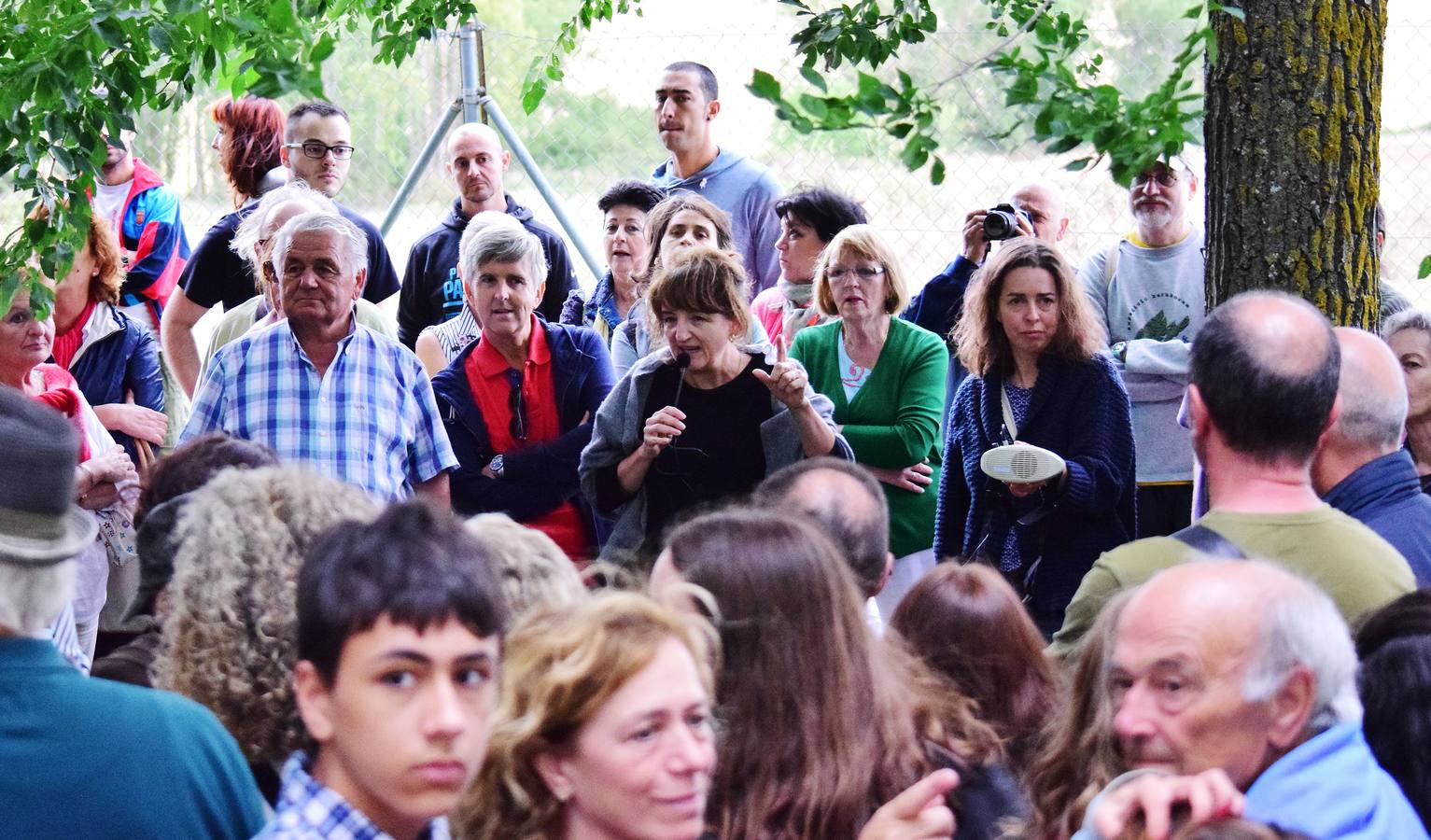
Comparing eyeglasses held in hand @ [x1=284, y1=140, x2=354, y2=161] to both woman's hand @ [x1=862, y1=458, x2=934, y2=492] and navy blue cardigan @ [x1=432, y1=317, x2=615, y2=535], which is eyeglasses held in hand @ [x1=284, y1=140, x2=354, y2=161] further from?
woman's hand @ [x1=862, y1=458, x2=934, y2=492]

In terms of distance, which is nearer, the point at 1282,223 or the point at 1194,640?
the point at 1194,640

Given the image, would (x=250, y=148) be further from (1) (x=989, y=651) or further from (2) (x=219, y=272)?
(1) (x=989, y=651)

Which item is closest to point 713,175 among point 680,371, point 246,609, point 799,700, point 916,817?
point 680,371

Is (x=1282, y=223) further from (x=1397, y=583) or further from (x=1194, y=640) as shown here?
(x=1194, y=640)

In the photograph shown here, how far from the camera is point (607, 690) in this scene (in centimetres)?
220

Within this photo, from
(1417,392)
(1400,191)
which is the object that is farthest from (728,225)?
(1400,191)

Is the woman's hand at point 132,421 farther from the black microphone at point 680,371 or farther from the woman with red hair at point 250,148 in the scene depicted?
the black microphone at point 680,371

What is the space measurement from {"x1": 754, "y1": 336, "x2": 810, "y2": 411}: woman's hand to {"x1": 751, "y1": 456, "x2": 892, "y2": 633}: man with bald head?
107cm

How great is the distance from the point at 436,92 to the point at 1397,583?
6327 mm

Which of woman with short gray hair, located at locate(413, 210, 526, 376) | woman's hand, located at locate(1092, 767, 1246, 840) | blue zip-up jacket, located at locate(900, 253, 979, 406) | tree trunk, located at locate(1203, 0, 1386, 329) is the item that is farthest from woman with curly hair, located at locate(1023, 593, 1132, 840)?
woman with short gray hair, located at locate(413, 210, 526, 376)

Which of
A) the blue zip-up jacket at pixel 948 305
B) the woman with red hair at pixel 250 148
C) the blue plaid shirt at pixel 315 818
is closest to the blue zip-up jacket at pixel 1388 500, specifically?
the blue plaid shirt at pixel 315 818

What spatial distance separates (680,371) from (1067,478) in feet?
3.98

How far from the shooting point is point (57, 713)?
6.85 feet

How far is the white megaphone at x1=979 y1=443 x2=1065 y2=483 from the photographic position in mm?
4805
